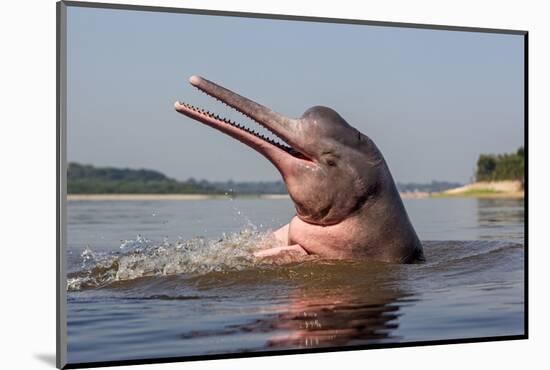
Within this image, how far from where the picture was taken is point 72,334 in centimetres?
888

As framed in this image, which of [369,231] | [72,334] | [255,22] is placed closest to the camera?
[72,334]

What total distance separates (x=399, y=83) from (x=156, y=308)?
3468 mm

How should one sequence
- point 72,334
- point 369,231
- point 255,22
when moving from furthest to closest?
point 369,231, point 255,22, point 72,334

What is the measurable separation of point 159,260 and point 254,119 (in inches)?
61.2

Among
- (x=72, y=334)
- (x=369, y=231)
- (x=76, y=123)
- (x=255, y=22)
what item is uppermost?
(x=255, y=22)

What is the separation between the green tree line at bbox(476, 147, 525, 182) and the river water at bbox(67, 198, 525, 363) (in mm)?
304

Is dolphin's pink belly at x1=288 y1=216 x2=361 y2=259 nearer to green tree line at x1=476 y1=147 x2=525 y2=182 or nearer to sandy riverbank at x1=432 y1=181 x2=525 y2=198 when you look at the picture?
sandy riverbank at x1=432 y1=181 x2=525 y2=198

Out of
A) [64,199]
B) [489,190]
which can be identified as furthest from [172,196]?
[489,190]

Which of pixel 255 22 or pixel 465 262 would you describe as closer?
pixel 255 22

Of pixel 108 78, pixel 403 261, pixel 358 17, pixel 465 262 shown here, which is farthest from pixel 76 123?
pixel 465 262

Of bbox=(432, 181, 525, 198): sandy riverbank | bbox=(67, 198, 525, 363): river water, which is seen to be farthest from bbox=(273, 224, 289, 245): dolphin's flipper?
bbox=(432, 181, 525, 198): sandy riverbank

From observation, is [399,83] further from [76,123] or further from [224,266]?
[76,123]

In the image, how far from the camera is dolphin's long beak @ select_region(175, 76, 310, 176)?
32.1 ft

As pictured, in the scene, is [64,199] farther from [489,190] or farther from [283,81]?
[489,190]
